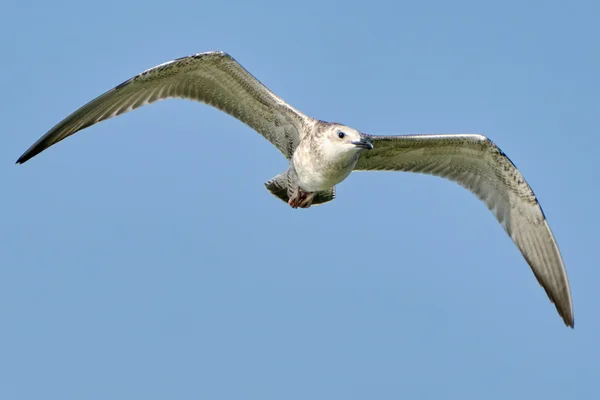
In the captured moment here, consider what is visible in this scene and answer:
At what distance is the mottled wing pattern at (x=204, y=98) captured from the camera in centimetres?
1365

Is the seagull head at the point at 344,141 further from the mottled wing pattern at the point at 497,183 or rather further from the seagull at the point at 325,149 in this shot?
the mottled wing pattern at the point at 497,183

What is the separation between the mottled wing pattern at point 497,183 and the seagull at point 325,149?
2 centimetres

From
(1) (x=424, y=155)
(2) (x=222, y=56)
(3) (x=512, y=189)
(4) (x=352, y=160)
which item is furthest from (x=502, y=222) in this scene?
(2) (x=222, y=56)

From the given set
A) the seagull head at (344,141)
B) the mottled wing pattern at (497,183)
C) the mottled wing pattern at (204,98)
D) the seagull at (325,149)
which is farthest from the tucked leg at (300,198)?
the seagull head at (344,141)

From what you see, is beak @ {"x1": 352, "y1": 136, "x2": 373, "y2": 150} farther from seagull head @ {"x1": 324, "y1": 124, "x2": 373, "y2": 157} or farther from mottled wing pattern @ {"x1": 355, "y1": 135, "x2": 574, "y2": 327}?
mottled wing pattern @ {"x1": 355, "y1": 135, "x2": 574, "y2": 327}

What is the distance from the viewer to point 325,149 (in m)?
12.9

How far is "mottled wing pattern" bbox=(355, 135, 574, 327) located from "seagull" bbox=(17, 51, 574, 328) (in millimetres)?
15

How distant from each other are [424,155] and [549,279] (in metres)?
2.72

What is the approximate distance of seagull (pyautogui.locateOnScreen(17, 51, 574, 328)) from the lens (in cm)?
1331

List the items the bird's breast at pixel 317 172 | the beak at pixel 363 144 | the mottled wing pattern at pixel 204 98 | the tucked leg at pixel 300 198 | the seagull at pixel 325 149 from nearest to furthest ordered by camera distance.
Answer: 1. the beak at pixel 363 144
2. the bird's breast at pixel 317 172
3. the seagull at pixel 325 149
4. the mottled wing pattern at pixel 204 98
5. the tucked leg at pixel 300 198

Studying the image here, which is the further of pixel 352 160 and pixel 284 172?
pixel 284 172

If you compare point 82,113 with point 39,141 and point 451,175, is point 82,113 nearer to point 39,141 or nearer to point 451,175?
point 39,141

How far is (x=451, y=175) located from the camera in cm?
1502

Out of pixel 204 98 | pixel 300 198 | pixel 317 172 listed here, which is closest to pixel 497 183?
pixel 300 198
